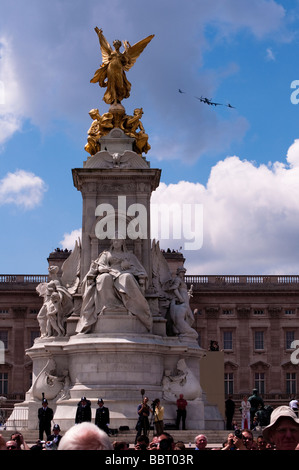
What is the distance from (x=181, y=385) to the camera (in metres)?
32.9

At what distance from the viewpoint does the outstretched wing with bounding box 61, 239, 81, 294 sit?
35344 millimetres

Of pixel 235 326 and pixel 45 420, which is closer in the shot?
pixel 45 420

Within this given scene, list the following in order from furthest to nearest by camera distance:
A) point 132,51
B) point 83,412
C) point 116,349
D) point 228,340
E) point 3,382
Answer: point 228,340 → point 3,382 → point 132,51 → point 116,349 → point 83,412

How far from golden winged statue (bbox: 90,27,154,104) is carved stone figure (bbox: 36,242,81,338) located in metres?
6.41

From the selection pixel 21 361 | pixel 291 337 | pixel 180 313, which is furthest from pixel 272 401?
pixel 180 313

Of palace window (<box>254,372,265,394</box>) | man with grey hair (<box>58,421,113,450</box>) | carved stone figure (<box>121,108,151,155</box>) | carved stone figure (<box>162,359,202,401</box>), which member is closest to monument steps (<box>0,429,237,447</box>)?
carved stone figure (<box>162,359,202,401</box>)

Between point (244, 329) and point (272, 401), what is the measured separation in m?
6.12

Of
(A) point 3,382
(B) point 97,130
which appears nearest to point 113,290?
(B) point 97,130

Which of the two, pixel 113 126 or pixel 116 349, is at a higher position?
pixel 113 126

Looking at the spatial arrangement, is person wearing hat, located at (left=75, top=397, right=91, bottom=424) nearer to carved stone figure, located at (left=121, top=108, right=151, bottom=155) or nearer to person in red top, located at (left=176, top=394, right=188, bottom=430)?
person in red top, located at (left=176, top=394, right=188, bottom=430)

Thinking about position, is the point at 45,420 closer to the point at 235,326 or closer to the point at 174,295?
the point at 174,295

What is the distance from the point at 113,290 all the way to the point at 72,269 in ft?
11.3
